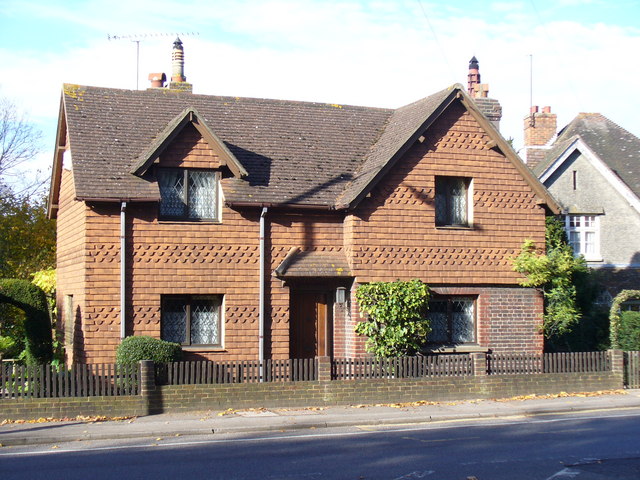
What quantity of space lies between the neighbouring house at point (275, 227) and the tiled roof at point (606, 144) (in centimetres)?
894

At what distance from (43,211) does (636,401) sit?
80.6 feet

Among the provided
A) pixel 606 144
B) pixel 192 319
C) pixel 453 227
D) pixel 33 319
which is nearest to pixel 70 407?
pixel 192 319

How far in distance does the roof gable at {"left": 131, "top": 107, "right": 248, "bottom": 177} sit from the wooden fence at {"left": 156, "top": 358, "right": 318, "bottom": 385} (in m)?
4.72

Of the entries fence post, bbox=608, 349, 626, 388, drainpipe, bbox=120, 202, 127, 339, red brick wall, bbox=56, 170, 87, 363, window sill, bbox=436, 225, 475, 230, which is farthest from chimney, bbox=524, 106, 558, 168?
drainpipe, bbox=120, 202, 127, 339

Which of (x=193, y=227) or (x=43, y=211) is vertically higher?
(x=43, y=211)

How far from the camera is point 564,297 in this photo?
850 inches

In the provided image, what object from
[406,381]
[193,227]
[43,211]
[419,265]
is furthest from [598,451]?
[43,211]

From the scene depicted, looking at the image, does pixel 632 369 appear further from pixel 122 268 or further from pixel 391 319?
pixel 122 268

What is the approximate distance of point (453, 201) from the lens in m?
21.7

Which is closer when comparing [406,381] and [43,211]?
[406,381]

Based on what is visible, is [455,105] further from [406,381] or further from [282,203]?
[406,381]

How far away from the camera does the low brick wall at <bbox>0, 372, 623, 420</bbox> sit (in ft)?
53.0

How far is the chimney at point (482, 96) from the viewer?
82.3 feet

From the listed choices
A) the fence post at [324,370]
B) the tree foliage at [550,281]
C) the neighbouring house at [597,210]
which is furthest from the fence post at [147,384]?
the neighbouring house at [597,210]
